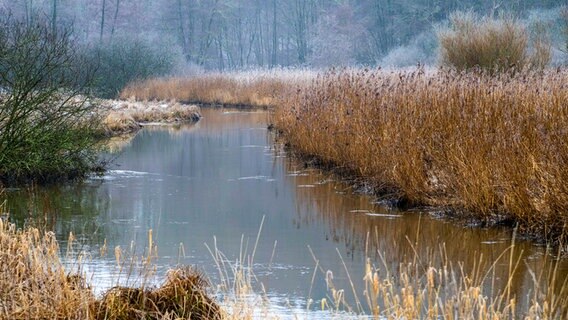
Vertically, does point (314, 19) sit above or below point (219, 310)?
above

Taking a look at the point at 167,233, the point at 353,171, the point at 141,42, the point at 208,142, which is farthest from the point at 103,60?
the point at 167,233

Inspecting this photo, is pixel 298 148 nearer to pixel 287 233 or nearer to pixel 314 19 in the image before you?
pixel 287 233

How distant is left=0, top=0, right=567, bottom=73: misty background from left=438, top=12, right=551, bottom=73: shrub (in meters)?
19.2

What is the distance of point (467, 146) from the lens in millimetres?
10078

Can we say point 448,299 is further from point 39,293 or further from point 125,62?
point 125,62

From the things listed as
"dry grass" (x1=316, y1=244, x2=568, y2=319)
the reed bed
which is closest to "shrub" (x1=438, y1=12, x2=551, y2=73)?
the reed bed

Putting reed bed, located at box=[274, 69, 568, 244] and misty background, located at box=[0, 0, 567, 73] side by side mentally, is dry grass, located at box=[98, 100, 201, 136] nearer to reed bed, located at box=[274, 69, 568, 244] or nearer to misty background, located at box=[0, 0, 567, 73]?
reed bed, located at box=[274, 69, 568, 244]

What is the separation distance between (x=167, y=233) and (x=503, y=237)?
11.1 ft

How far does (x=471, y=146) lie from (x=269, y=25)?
6773 cm

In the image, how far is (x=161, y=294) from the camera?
6.10 metres

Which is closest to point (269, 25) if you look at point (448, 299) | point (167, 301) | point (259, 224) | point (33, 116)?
point (33, 116)

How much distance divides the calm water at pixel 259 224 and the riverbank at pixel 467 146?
0.33m

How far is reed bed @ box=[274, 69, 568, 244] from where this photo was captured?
8.77 m

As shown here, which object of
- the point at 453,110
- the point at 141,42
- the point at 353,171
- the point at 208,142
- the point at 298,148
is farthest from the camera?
the point at 141,42
